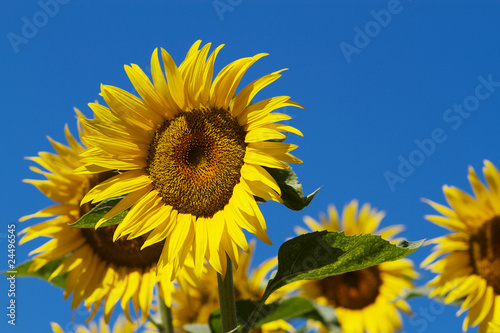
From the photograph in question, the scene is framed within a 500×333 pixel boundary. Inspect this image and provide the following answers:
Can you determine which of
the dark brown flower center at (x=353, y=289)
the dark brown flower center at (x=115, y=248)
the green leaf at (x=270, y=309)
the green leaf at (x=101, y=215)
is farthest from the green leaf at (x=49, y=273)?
the dark brown flower center at (x=353, y=289)

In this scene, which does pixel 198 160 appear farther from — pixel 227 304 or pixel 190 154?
pixel 227 304

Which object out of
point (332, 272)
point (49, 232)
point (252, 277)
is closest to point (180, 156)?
point (332, 272)

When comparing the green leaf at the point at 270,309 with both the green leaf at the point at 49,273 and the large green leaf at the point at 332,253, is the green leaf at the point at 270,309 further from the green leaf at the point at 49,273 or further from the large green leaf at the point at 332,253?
the green leaf at the point at 49,273

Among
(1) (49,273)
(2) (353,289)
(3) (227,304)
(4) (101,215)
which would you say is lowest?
(3) (227,304)

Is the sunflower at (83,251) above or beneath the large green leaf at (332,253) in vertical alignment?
above

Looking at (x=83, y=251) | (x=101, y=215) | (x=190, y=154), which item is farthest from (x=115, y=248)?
(x=190, y=154)

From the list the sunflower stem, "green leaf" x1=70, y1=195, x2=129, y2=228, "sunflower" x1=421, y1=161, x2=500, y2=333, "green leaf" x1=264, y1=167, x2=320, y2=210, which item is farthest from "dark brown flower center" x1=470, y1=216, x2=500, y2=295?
"green leaf" x1=70, y1=195, x2=129, y2=228
